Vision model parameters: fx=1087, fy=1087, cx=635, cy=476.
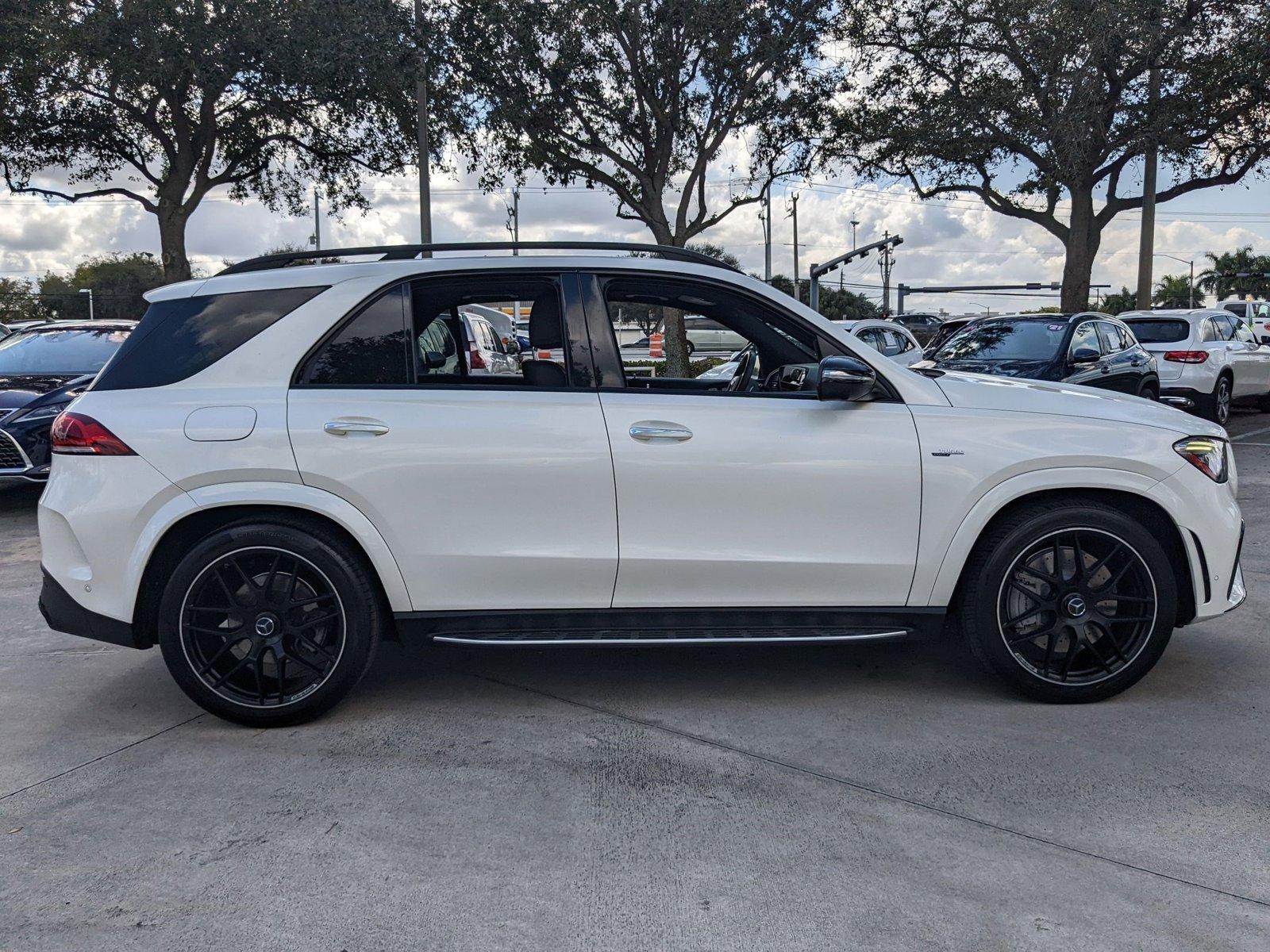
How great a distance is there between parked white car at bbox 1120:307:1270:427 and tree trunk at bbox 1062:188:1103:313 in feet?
20.3

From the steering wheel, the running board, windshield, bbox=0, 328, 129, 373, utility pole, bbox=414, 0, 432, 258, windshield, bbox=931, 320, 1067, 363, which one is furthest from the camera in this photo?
utility pole, bbox=414, 0, 432, 258

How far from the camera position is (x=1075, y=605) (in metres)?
4.14

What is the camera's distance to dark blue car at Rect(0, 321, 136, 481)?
8.62m

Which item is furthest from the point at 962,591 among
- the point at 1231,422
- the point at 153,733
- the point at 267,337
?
the point at 1231,422

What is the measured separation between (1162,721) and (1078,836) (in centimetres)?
118

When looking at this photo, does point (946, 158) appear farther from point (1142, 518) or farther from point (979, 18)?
point (1142, 518)

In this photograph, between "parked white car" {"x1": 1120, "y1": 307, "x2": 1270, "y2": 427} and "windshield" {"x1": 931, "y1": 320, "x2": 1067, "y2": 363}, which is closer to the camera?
"windshield" {"x1": 931, "y1": 320, "x2": 1067, "y2": 363}

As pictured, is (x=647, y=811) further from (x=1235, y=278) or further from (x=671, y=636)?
(x=1235, y=278)

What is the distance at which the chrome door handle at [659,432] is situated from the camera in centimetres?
402

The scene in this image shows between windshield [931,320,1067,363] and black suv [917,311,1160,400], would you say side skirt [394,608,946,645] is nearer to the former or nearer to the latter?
black suv [917,311,1160,400]

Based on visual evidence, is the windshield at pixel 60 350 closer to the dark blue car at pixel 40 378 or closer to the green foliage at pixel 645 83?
the dark blue car at pixel 40 378

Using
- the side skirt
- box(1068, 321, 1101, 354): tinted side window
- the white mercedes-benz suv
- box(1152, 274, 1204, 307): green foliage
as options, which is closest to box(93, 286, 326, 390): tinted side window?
the white mercedes-benz suv

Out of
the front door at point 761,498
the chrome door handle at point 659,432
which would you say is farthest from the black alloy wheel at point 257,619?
the chrome door handle at point 659,432

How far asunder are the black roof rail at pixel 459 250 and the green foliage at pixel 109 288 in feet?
232
